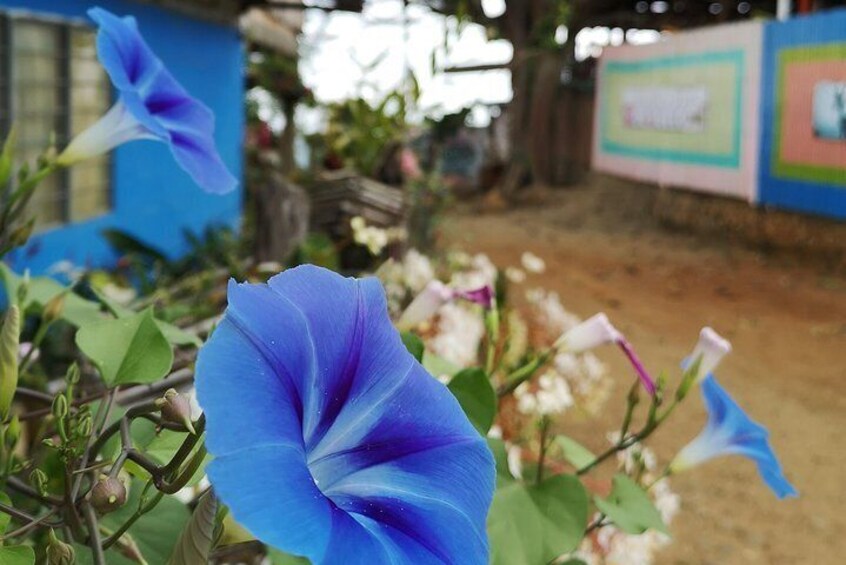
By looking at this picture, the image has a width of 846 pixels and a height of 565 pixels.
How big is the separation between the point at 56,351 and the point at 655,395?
10.8 ft

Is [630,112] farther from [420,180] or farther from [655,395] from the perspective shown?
[655,395]

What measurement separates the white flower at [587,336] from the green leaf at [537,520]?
220mm

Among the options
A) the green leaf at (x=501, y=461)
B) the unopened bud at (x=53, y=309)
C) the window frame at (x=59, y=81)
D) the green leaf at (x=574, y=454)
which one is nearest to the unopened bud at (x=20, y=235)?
the unopened bud at (x=53, y=309)

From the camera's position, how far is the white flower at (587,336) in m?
1.00

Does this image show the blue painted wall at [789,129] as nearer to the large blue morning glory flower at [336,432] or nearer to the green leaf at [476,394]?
the green leaf at [476,394]

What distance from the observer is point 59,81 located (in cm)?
507

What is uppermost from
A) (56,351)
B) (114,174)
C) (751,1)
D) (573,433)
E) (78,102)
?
(751,1)

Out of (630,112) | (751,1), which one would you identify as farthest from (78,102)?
(751,1)

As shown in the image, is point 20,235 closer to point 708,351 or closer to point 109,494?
point 109,494

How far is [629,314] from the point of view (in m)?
8.73

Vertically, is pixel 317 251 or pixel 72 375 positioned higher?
pixel 72 375

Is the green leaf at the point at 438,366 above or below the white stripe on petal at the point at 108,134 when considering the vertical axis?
below

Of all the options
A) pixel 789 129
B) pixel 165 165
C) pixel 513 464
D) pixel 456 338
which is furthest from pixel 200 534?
pixel 789 129

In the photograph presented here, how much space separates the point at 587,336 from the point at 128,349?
481 mm
